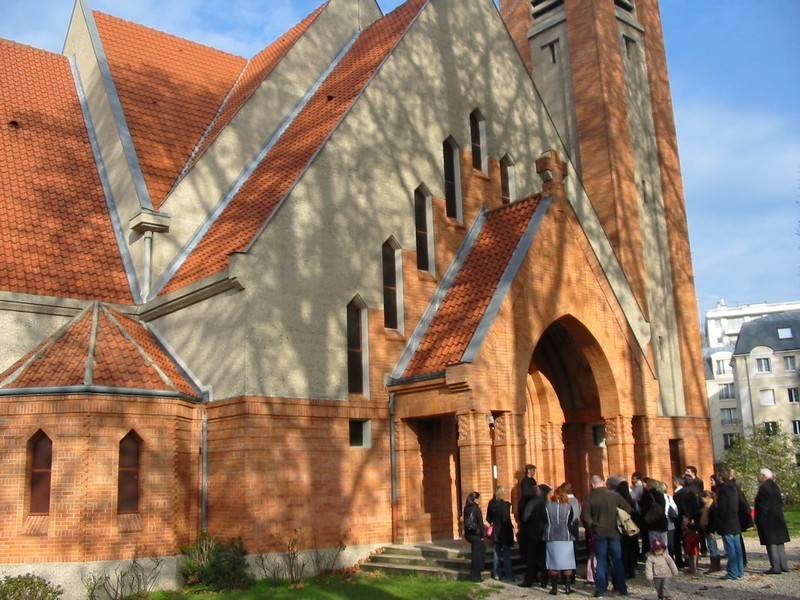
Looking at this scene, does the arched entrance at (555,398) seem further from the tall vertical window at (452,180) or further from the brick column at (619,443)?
the tall vertical window at (452,180)

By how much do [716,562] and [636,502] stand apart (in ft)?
5.57

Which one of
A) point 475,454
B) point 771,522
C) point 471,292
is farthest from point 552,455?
point 771,522

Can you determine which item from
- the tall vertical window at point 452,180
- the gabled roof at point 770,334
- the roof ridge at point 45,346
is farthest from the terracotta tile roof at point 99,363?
the gabled roof at point 770,334

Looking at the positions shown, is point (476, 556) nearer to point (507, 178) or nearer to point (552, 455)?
point (552, 455)

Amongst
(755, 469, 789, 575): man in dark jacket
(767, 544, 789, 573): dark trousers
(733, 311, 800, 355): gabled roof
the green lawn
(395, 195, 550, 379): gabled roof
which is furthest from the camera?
(733, 311, 800, 355): gabled roof

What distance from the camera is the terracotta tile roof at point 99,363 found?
1460cm

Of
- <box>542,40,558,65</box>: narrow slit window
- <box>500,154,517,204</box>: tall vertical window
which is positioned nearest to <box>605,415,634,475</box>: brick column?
<box>500,154,517,204</box>: tall vertical window

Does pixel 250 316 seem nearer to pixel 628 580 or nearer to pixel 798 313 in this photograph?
pixel 628 580

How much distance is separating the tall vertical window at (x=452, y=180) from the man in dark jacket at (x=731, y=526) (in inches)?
352

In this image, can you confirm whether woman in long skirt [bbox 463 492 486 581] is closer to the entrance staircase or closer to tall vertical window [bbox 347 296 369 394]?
the entrance staircase

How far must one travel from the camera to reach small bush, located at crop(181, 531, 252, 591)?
1403cm

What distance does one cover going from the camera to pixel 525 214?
18312 mm

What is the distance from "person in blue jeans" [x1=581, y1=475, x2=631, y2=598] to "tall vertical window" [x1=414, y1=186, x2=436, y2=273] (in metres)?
7.73

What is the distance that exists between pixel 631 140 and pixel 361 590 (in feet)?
63.1
